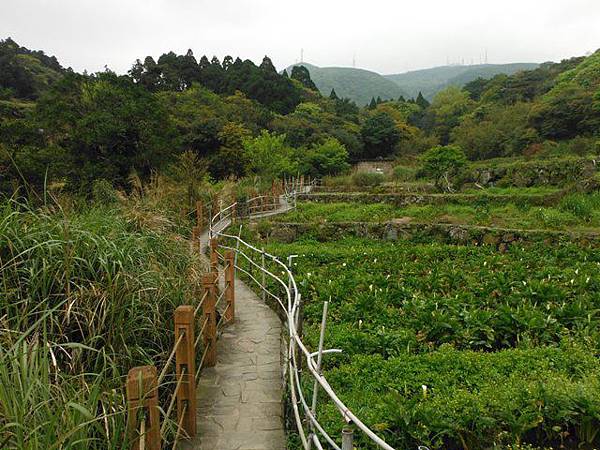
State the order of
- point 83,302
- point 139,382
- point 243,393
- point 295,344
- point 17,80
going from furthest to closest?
point 17,80, point 243,393, point 83,302, point 295,344, point 139,382

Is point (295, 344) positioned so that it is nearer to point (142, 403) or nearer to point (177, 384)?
point (177, 384)

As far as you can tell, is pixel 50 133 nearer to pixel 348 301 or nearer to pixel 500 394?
pixel 348 301

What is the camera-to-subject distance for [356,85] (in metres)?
146

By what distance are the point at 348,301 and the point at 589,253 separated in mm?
5714

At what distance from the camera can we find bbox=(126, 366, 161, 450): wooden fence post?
2.46 m

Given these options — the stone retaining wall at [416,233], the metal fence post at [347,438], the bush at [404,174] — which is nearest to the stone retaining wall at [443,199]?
the stone retaining wall at [416,233]

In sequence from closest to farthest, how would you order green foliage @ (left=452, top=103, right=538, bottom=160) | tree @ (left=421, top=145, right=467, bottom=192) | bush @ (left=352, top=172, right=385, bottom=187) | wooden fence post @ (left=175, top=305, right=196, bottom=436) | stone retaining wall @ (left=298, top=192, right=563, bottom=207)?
wooden fence post @ (left=175, top=305, right=196, bottom=436), stone retaining wall @ (left=298, top=192, right=563, bottom=207), tree @ (left=421, top=145, right=467, bottom=192), bush @ (left=352, top=172, right=385, bottom=187), green foliage @ (left=452, top=103, right=538, bottom=160)

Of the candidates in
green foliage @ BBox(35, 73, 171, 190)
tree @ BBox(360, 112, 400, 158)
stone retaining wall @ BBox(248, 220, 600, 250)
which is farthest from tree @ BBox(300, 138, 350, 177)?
stone retaining wall @ BBox(248, 220, 600, 250)

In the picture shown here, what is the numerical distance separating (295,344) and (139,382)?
59.7 inches

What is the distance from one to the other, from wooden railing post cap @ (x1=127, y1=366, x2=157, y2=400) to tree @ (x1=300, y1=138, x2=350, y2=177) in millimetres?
33814

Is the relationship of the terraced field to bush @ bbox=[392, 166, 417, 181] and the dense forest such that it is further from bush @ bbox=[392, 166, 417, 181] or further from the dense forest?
bush @ bbox=[392, 166, 417, 181]

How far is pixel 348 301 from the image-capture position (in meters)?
6.85

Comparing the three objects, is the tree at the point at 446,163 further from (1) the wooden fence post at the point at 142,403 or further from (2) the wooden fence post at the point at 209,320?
(1) the wooden fence post at the point at 142,403

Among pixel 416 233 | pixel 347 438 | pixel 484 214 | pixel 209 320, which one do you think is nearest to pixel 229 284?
pixel 209 320
